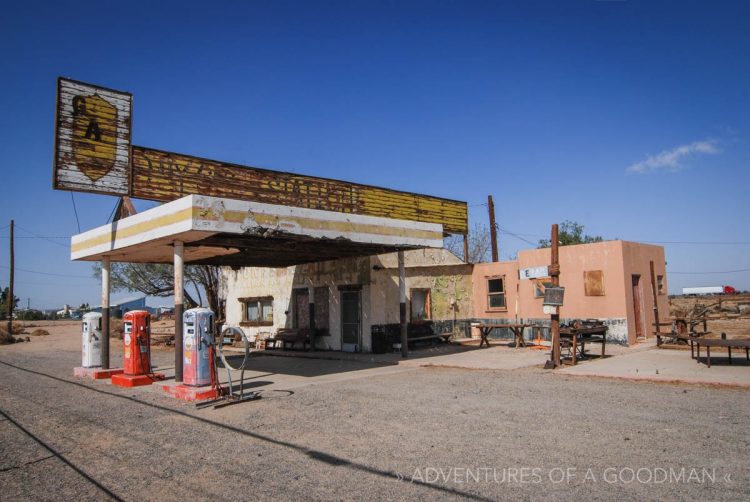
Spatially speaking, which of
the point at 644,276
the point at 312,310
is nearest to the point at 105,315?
the point at 312,310

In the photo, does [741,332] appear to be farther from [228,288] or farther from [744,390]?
[228,288]

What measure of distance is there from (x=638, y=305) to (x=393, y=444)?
14.7 meters

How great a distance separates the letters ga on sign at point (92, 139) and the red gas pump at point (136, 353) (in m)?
3.10

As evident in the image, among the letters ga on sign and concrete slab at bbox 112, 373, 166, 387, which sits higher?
the letters ga on sign

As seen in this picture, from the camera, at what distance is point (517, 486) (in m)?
4.53

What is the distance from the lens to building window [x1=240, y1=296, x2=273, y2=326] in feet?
71.0

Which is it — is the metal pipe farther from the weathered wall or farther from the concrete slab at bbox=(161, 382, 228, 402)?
the weathered wall

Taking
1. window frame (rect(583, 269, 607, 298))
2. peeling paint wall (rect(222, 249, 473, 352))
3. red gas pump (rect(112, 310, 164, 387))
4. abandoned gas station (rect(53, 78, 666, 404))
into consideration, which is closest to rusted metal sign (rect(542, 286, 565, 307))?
abandoned gas station (rect(53, 78, 666, 404))

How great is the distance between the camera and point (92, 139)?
473 inches

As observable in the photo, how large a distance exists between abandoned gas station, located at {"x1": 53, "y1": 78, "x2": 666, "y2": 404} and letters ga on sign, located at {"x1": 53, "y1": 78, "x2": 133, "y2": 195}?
28mm

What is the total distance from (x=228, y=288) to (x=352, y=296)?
326 inches

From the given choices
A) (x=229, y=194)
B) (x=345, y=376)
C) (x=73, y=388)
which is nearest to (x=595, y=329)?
(x=345, y=376)

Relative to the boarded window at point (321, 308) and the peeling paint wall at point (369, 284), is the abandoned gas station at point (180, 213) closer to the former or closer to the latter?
the peeling paint wall at point (369, 284)

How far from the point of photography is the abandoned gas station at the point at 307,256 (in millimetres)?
10805
